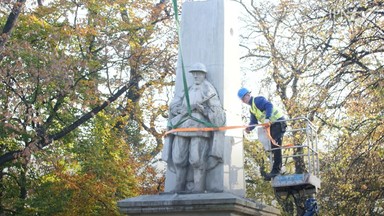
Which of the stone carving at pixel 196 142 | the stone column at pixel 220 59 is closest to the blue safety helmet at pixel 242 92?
the stone column at pixel 220 59

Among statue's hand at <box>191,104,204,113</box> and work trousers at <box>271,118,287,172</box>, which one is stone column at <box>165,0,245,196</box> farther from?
work trousers at <box>271,118,287,172</box>

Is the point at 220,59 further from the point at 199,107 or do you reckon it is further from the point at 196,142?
the point at 196,142

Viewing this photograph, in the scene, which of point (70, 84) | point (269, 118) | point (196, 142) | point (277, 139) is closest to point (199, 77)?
point (196, 142)

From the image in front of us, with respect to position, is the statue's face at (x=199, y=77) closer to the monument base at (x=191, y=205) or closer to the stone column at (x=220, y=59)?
the stone column at (x=220, y=59)

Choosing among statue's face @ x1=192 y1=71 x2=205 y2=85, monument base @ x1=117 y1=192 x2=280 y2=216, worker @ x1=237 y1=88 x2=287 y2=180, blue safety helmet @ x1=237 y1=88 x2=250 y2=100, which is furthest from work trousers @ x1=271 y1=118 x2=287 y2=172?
statue's face @ x1=192 y1=71 x2=205 y2=85

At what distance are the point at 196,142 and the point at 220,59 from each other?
1.36 metres

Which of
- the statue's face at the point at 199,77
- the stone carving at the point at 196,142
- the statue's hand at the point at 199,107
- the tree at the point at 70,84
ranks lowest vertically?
the stone carving at the point at 196,142

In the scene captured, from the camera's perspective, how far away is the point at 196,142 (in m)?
9.98

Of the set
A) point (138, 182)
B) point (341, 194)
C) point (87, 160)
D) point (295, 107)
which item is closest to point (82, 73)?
point (87, 160)

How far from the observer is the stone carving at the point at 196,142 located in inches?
391

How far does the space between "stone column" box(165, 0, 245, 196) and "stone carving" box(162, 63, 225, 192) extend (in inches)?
5.6

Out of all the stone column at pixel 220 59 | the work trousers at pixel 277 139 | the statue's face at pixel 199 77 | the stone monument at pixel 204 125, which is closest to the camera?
the stone monument at pixel 204 125

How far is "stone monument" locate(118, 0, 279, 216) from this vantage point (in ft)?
31.1

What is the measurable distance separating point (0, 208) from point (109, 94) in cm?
447
